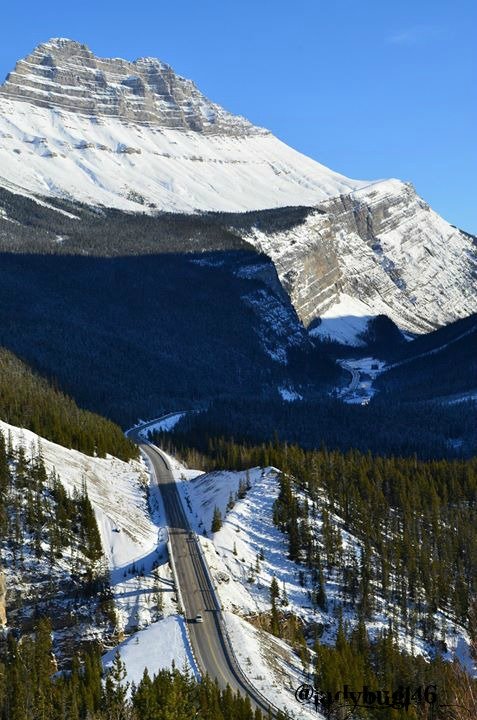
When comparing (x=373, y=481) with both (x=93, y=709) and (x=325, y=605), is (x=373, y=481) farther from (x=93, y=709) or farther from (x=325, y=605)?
(x=93, y=709)

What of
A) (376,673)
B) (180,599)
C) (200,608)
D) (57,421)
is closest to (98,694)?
(200,608)

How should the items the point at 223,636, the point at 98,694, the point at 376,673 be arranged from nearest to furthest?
1. the point at 98,694
2. the point at 223,636
3. the point at 376,673

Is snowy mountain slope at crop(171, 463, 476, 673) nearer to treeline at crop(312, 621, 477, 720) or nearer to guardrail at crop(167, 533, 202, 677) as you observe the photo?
treeline at crop(312, 621, 477, 720)

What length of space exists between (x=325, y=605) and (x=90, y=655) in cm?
3445

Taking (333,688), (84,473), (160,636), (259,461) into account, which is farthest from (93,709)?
(259,461)

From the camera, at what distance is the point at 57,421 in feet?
428

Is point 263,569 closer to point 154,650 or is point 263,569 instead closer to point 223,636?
point 223,636

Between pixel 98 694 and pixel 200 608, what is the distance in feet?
68.3

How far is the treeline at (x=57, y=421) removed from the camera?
125256 millimetres

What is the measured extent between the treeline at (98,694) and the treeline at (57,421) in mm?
57628

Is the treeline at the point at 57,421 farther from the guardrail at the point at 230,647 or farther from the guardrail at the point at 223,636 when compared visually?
the guardrail at the point at 230,647

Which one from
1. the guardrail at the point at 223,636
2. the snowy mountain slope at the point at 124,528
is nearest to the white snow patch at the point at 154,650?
the guardrail at the point at 223,636

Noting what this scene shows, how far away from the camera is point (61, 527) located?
8825 centimetres

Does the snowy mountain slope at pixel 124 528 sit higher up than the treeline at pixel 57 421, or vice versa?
the treeline at pixel 57 421
